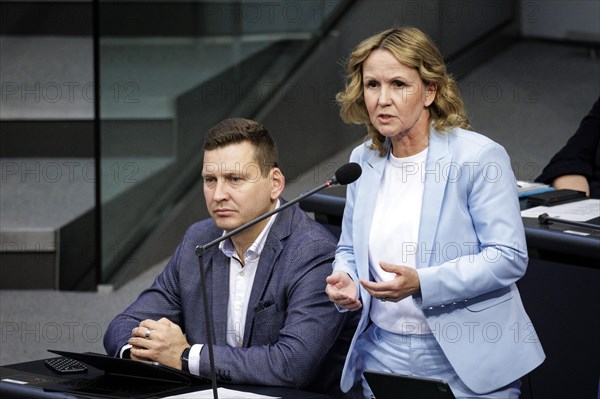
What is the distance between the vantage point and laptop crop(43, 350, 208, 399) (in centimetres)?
231

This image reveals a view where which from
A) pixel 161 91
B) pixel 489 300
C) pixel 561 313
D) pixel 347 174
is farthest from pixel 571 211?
pixel 161 91

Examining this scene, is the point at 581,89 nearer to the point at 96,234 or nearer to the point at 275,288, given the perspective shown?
the point at 96,234

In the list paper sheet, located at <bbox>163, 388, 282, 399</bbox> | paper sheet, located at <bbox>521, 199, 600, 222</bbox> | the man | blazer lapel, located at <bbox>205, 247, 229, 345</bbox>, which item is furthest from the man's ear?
paper sheet, located at <bbox>521, 199, 600, 222</bbox>

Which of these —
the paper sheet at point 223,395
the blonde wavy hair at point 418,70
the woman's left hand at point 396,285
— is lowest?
the paper sheet at point 223,395

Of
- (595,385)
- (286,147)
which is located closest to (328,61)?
(286,147)

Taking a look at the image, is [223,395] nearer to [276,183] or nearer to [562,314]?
[276,183]

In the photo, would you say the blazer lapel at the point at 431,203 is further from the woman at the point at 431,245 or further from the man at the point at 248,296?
the man at the point at 248,296

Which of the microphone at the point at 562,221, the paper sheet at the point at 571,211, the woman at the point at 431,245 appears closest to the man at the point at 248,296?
the woman at the point at 431,245

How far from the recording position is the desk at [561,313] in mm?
3039

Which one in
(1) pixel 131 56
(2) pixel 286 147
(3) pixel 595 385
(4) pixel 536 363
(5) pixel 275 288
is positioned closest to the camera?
(4) pixel 536 363

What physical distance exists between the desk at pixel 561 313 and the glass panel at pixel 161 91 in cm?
204

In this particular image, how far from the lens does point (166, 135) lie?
4840 mm

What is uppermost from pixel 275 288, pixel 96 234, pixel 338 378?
pixel 275 288

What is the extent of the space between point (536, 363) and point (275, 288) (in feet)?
1.89
